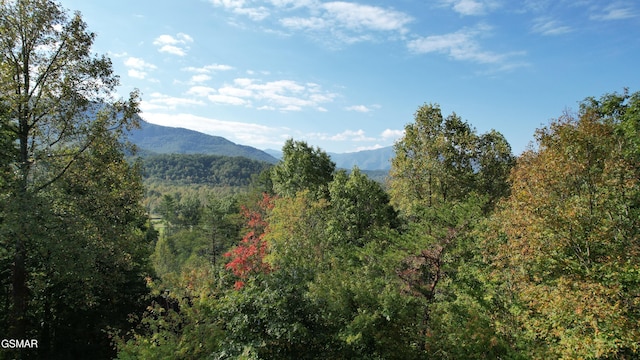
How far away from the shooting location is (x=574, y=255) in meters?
10.8

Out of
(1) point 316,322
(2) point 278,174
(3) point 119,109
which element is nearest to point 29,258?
(3) point 119,109

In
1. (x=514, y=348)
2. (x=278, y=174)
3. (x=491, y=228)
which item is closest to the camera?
(x=514, y=348)

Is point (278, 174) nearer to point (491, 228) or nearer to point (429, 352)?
point (491, 228)

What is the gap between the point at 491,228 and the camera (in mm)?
13195

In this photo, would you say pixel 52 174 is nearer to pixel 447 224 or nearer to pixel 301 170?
pixel 447 224

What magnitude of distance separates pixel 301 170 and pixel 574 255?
24479 mm

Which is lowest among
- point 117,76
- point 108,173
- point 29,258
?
point 29,258

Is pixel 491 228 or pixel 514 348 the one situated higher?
pixel 491 228

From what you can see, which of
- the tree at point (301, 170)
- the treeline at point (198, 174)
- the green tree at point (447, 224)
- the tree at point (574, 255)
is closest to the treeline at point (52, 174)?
the green tree at point (447, 224)

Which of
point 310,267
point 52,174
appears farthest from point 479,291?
point 52,174

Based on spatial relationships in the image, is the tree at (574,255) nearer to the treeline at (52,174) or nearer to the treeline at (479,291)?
the treeline at (479,291)

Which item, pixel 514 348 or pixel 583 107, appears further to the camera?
pixel 583 107

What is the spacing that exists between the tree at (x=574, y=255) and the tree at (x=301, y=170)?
20.9 metres

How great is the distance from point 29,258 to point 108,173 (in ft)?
11.6
